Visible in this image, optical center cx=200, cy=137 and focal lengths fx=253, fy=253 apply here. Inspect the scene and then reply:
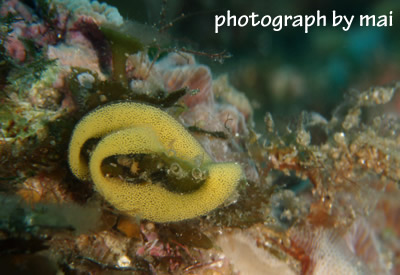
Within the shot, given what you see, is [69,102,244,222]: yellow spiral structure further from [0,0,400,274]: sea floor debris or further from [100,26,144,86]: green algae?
[100,26,144,86]: green algae

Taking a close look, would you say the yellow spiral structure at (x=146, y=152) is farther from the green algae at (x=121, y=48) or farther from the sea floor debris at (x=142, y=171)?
the green algae at (x=121, y=48)

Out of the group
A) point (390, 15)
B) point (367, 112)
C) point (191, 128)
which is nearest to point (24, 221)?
point (191, 128)

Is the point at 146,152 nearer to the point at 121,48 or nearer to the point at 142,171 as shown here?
the point at 142,171

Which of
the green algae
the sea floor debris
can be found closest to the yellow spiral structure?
the sea floor debris

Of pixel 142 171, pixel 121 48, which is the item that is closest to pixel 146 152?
pixel 142 171

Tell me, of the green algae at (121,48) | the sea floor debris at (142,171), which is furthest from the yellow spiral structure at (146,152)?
the green algae at (121,48)

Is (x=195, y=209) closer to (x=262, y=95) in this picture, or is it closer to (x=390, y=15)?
(x=262, y=95)
